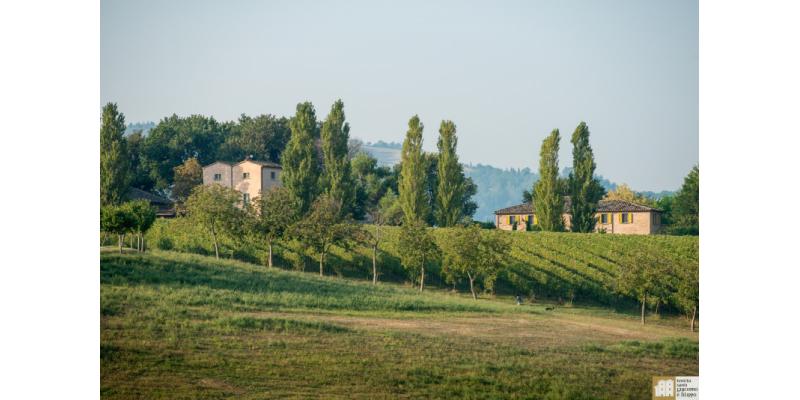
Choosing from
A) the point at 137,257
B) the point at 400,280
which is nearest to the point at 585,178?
the point at 400,280

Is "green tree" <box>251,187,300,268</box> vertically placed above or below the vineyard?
above

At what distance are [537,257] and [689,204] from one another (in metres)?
2.85

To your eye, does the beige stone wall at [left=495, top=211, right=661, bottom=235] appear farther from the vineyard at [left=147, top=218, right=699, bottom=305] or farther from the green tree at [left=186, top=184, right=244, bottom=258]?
the green tree at [left=186, top=184, right=244, bottom=258]

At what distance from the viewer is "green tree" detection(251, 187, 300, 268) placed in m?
13.5

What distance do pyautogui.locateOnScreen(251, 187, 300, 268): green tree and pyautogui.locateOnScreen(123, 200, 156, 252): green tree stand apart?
166cm

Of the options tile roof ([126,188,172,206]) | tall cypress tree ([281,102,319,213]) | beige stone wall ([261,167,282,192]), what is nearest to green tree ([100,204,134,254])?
tile roof ([126,188,172,206])

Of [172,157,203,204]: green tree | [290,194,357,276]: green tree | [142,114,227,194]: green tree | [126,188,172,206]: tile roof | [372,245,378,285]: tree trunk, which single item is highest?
[142,114,227,194]: green tree

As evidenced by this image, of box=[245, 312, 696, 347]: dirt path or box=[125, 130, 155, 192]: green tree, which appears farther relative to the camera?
box=[245, 312, 696, 347]: dirt path

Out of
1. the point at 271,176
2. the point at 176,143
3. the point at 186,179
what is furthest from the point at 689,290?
the point at 176,143

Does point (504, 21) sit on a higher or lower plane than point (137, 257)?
higher

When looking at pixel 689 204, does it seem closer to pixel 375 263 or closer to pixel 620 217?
pixel 620 217
